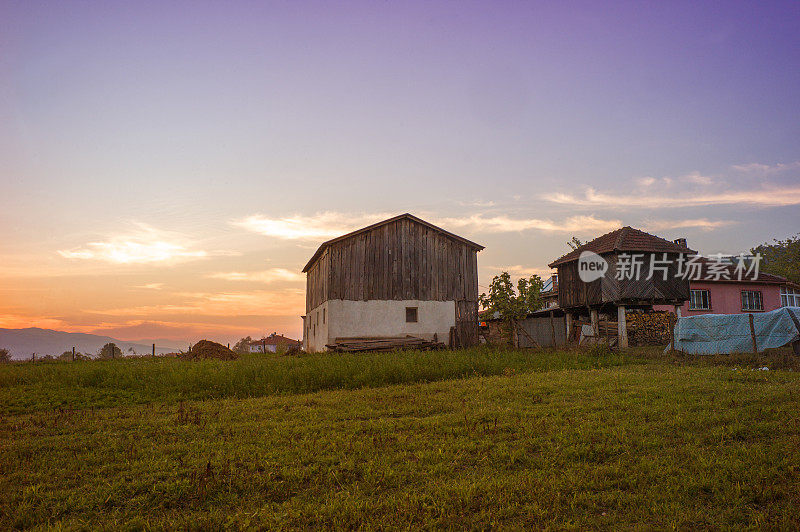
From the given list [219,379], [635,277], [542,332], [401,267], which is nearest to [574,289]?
[542,332]

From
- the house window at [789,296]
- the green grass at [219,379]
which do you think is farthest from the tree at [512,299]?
the house window at [789,296]

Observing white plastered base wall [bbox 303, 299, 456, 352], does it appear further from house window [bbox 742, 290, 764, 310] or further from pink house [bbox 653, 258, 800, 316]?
house window [bbox 742, 290, 764, 310]

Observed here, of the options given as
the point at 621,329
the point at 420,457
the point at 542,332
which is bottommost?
the point at 420,457

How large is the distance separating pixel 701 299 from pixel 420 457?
42.6 metres

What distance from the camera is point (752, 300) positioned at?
43781 millimetres

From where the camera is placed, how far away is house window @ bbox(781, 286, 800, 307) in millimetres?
45781

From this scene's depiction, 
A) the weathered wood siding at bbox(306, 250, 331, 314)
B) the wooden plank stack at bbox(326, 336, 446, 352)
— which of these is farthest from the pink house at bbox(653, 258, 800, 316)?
the weathered wood siding at bbox(306, 250, 331, 314)

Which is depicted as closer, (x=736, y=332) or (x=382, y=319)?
(x=736, y=332)

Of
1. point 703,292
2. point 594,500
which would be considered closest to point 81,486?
point 594,500

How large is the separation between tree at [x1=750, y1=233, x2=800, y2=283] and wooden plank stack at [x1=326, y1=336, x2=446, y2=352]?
1832 inches

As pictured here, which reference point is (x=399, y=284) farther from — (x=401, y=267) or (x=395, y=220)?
(x=395, y=220)

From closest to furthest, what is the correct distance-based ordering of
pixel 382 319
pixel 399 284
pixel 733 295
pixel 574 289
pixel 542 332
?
pixel 382 319 < pixel 399 284 < pixel 574 289 < pixel 542 332 < pixel 733 295

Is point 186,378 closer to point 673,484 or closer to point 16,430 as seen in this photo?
point 16,430

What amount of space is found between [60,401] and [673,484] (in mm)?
15145
